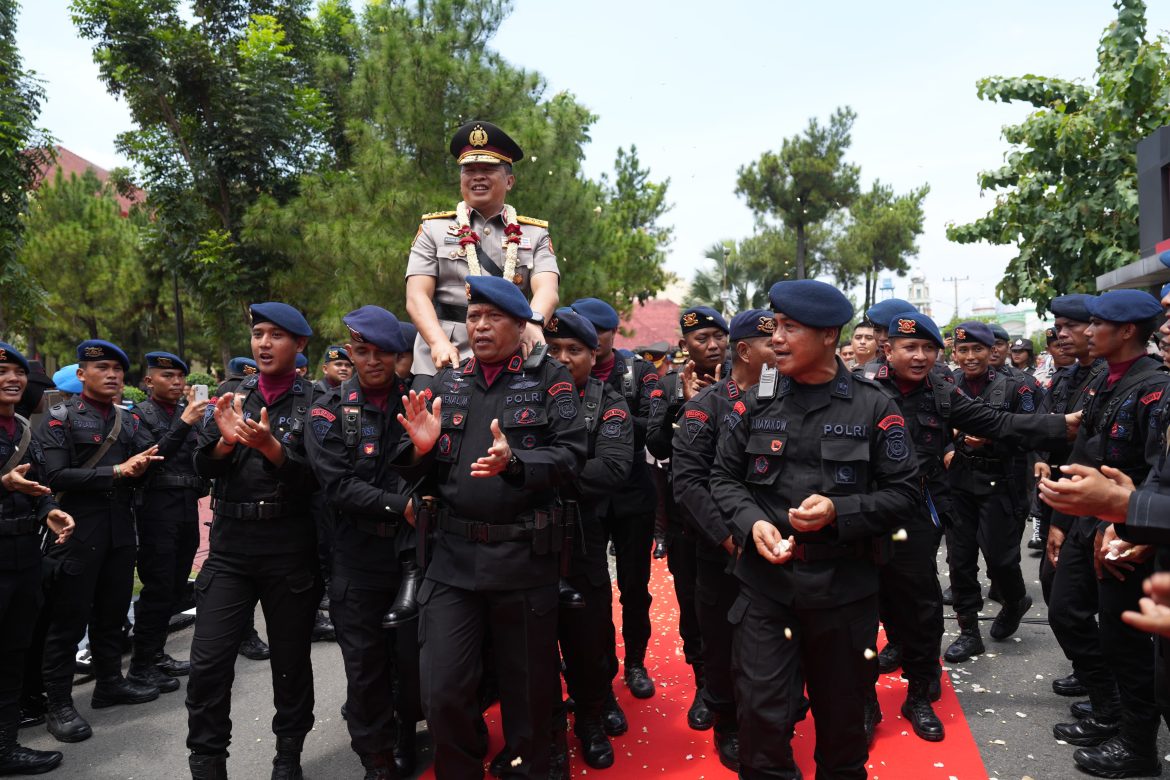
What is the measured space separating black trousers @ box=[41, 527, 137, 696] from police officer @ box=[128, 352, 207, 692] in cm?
21

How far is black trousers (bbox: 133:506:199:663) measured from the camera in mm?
5414

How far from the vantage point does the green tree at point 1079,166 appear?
1126 centimetres

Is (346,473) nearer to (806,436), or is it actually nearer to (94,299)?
(806,436)

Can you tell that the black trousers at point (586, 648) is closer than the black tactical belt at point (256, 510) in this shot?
No

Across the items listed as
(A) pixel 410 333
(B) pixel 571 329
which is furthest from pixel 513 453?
(A) pixel 410 333

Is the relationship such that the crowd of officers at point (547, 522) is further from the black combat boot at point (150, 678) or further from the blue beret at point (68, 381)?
the blue beret at point (68, 381)

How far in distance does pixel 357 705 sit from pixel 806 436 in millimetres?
2457

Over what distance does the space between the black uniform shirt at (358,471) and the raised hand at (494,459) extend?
819 millimetres

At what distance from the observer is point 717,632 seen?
168 inches

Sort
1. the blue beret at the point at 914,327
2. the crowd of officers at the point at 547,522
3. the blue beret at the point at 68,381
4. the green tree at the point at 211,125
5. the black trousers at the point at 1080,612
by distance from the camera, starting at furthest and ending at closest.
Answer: the green tree at the point at 211,125, the blue beret at the point at 68,381, the blue beret at the point at 914,327, the black trousers at the point at 1080,612, the crowd of officers at the point at 547,522

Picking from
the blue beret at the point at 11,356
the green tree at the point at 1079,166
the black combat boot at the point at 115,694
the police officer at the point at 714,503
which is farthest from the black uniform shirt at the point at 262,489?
the green tree at the point at 1079,166

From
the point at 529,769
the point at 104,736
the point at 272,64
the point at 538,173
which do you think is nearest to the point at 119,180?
the point at 272,64

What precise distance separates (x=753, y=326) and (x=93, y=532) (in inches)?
172

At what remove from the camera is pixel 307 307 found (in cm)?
2033
